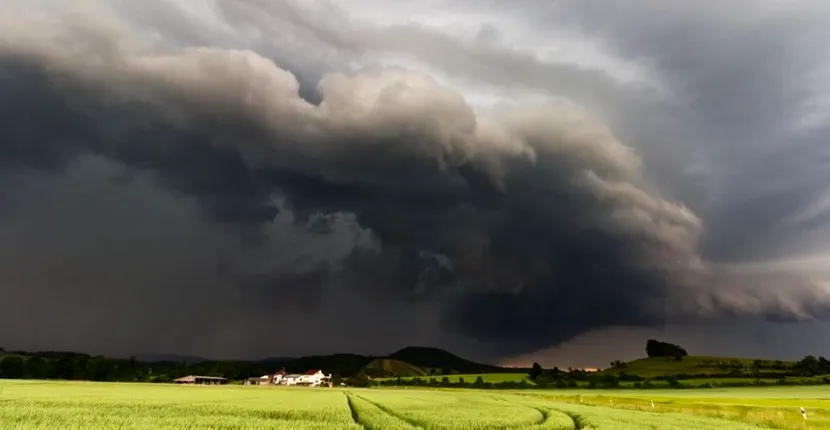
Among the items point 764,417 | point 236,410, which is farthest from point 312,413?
→ point 764,417

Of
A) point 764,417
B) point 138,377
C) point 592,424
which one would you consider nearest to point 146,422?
point 592,424

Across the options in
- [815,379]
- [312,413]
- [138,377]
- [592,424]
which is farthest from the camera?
[138,377]

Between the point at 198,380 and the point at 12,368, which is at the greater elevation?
the point at 12,368

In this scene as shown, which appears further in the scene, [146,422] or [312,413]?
[312,413]

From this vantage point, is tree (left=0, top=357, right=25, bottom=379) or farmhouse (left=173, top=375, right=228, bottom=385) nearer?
farmhouse (left=173, top=375, right=228, bottom=385)

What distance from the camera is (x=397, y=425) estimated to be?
26.3m

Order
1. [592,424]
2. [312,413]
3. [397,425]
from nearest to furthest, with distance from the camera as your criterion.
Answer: [397,425] < [592,424] < [312,413]

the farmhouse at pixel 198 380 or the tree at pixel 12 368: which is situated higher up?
the tree at pixel 12 368

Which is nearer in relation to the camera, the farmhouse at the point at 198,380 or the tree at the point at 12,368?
the farmhouse at the point at 198,380

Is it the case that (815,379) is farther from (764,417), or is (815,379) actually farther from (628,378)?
(764,417)

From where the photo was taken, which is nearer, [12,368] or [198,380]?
[198,380]

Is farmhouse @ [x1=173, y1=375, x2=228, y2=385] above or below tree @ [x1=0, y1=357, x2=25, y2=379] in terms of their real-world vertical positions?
below

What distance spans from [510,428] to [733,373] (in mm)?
190407

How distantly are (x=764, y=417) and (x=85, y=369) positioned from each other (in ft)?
674
